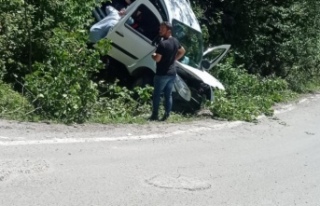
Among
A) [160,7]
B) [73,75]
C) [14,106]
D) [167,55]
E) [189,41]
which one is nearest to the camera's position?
[14,106]

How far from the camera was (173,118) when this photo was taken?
1175 centimetres

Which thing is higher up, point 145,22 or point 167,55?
point 145,22

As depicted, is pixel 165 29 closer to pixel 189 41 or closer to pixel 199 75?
pixel 199 75

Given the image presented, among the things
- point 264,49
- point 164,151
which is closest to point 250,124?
point 164,151

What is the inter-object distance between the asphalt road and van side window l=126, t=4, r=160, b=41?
2981 mm

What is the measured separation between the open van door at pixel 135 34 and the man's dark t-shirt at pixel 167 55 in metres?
1.82

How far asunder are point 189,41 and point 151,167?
693 centimetres

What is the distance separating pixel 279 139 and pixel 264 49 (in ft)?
31.0

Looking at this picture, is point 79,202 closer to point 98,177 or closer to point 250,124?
point 98,177

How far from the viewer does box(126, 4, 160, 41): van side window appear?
43.4 ft

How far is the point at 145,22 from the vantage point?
13328 mm

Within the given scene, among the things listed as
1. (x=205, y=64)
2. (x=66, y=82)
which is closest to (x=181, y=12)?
(x=205, y=64)

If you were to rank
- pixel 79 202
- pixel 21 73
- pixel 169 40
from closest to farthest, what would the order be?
pixel 79 202, pixel 169 40, pixel 21 73

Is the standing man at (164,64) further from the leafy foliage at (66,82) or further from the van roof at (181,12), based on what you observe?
the van roof at (181,12)
